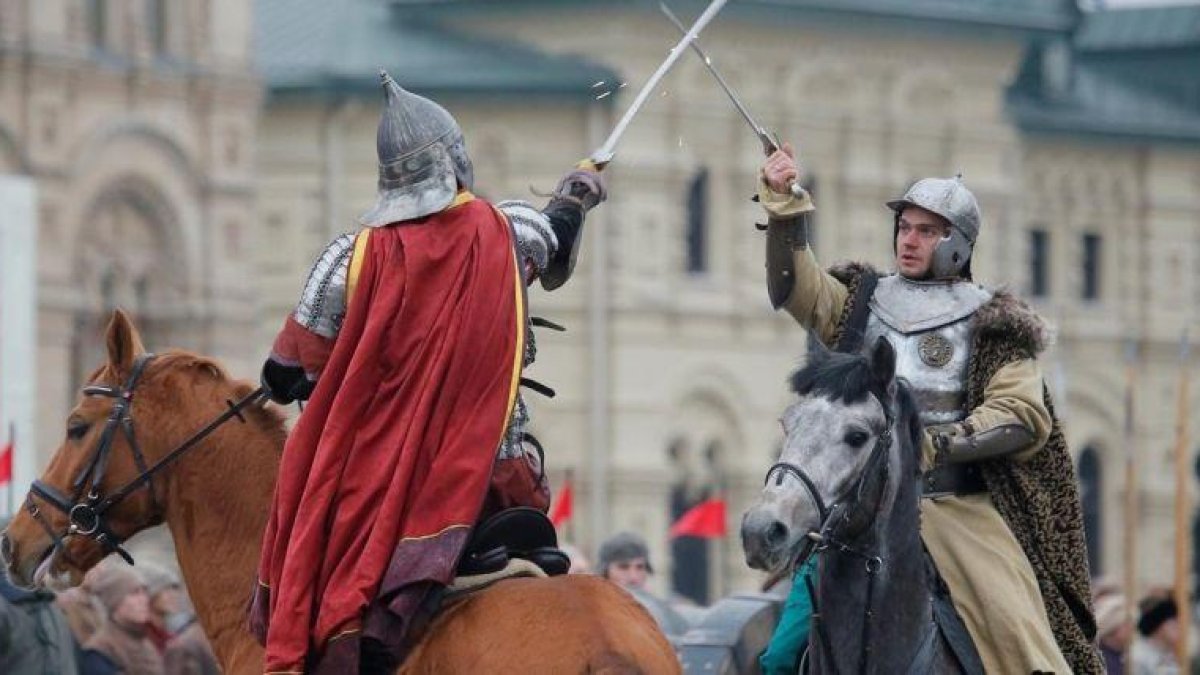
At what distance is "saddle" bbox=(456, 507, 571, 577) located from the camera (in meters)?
9.78

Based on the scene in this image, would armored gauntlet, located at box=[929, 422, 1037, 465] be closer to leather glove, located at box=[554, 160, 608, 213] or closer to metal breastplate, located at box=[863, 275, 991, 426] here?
metal breastplate, located at box=[863, 275, 991, 426]

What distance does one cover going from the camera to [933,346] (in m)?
11.1

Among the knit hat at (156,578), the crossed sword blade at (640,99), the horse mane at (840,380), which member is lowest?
the knit hat at (156,578)

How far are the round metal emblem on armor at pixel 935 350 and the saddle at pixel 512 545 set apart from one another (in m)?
1.55

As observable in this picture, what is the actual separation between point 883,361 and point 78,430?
208 cm

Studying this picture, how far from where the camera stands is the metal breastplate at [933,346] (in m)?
11.1

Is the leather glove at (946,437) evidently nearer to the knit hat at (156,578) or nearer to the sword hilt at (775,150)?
the sword hilt at (775,150)

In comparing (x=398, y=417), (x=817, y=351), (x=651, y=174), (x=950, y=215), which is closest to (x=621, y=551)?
(x=950, y=215)

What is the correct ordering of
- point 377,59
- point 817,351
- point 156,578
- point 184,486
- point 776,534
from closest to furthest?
point 776,534 → point 817,351 → point 184,486 → point 156,578 → point 377,59

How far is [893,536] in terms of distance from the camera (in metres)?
10.3

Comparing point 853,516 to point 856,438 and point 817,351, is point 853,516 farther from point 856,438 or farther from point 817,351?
point 817,351

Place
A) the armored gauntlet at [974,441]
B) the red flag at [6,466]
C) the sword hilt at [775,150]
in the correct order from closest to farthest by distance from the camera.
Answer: the armored gauntlet at [974,441] < the sword hilt at [775,150] < the red flag at [6,466]

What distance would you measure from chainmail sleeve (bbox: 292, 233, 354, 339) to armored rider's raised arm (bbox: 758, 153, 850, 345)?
1.40 metres

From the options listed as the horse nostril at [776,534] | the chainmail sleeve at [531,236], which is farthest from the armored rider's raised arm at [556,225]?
the horse nostril at [776,534]
